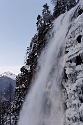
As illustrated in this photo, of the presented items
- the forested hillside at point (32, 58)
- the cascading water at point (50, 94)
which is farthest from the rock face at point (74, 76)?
the forested hillside at point (32, 58)

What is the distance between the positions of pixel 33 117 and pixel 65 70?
17.3ft

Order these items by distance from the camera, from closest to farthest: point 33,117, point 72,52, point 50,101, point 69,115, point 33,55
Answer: point 69,115 → point 72,52 → point 50,101 → point 33,117 → point 33,55

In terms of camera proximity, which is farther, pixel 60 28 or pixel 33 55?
pixel 33 55

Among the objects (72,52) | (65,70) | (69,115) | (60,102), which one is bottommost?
(69,115)

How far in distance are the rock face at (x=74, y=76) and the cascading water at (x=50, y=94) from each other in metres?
0.94

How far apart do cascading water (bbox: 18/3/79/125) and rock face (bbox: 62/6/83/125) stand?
94 centimetres

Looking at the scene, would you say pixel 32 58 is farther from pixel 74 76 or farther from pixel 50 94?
pixel 74 76

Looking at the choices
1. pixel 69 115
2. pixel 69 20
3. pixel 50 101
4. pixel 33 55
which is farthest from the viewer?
Answer: pixel 33 55

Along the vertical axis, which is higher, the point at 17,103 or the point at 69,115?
the point at 17,103

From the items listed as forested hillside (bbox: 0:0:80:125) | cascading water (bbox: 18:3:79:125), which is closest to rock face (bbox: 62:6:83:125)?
cascading water (bbox: 18:3:79:125)

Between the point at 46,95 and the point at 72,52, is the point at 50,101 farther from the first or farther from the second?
the point at 72,52

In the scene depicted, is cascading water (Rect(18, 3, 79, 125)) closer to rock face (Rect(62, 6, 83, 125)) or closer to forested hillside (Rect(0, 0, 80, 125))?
rock face (Rect(62, 6, 83, 125))

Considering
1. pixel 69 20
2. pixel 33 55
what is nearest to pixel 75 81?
pixel 69 20

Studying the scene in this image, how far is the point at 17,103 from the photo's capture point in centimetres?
3019
